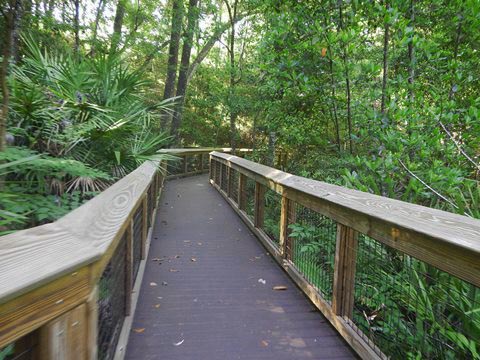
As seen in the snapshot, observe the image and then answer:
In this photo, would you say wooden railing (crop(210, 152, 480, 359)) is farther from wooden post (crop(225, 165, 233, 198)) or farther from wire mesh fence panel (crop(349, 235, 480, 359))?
wooden post (crop(225, 165, 233, 198))

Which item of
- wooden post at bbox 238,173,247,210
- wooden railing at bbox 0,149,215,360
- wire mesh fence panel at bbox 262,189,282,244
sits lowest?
wire mesh fence panel at bbox 262,189,282,244

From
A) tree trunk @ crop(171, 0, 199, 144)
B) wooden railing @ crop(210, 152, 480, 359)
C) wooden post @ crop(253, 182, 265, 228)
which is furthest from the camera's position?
tree trunk @ crop(171, 0, 199, 144)

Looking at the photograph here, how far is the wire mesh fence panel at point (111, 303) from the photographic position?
1.81 meters

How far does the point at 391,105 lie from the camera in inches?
143

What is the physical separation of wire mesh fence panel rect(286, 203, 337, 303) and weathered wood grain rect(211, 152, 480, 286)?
1.39 ft

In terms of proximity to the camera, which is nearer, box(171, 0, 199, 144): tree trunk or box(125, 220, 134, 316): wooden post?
box(125, 220, 134, 316): wooden post

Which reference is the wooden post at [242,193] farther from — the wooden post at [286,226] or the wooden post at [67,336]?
the wooden post at [67,336]

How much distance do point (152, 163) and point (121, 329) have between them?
2499mm

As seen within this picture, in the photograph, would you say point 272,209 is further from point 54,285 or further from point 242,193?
point 54,285

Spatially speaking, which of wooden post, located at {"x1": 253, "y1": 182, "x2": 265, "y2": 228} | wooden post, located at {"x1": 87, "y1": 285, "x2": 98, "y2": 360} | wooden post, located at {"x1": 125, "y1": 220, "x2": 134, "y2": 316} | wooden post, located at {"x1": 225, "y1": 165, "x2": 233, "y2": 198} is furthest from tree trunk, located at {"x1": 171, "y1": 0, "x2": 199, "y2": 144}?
wooden post, located at {"x1": 87, "y1": 285, "x2": 98, "y2": 360}

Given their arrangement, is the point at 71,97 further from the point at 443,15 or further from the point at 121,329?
the point at 443,15

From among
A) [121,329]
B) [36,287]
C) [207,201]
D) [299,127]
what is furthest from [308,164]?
[36,287]

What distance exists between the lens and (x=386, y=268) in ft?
10.4

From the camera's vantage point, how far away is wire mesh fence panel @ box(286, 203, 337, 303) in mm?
3157
